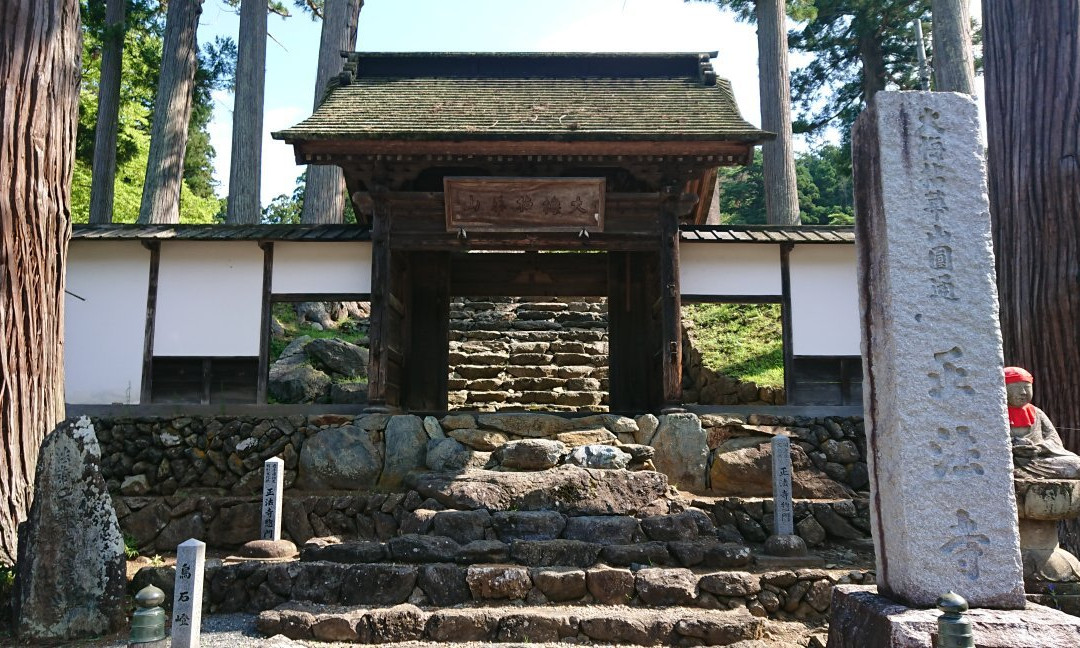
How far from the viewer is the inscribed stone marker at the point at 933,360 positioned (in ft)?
12.6

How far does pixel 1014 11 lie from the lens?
23.8 feet

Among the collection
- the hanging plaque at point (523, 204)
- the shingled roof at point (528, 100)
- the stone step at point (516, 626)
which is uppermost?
the shingled roof at point (528, 100)

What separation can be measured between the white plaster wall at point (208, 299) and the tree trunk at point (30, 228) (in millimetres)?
2980

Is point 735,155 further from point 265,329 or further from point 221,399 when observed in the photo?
point 221,399

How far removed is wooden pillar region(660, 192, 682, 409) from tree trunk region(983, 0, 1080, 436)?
3400mm

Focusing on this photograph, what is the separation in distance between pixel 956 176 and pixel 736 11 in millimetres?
14815

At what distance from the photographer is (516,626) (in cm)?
566

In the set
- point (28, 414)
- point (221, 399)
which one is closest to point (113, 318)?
point (221, 399)

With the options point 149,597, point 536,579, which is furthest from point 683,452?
point 149,597

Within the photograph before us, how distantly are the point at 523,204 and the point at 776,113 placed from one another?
8.91 metres

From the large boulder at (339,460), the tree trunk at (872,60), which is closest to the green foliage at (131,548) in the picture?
the large boulder at (339,460)

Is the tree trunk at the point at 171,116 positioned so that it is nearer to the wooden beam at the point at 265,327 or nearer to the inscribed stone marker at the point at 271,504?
the wooden beam at the point at 265,327

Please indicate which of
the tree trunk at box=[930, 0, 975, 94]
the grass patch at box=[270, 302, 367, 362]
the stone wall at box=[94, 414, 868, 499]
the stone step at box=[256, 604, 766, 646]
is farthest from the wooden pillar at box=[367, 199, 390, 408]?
the tree trunk at box=[930, 0, 975, 94]

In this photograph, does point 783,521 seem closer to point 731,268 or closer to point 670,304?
point 670,304
